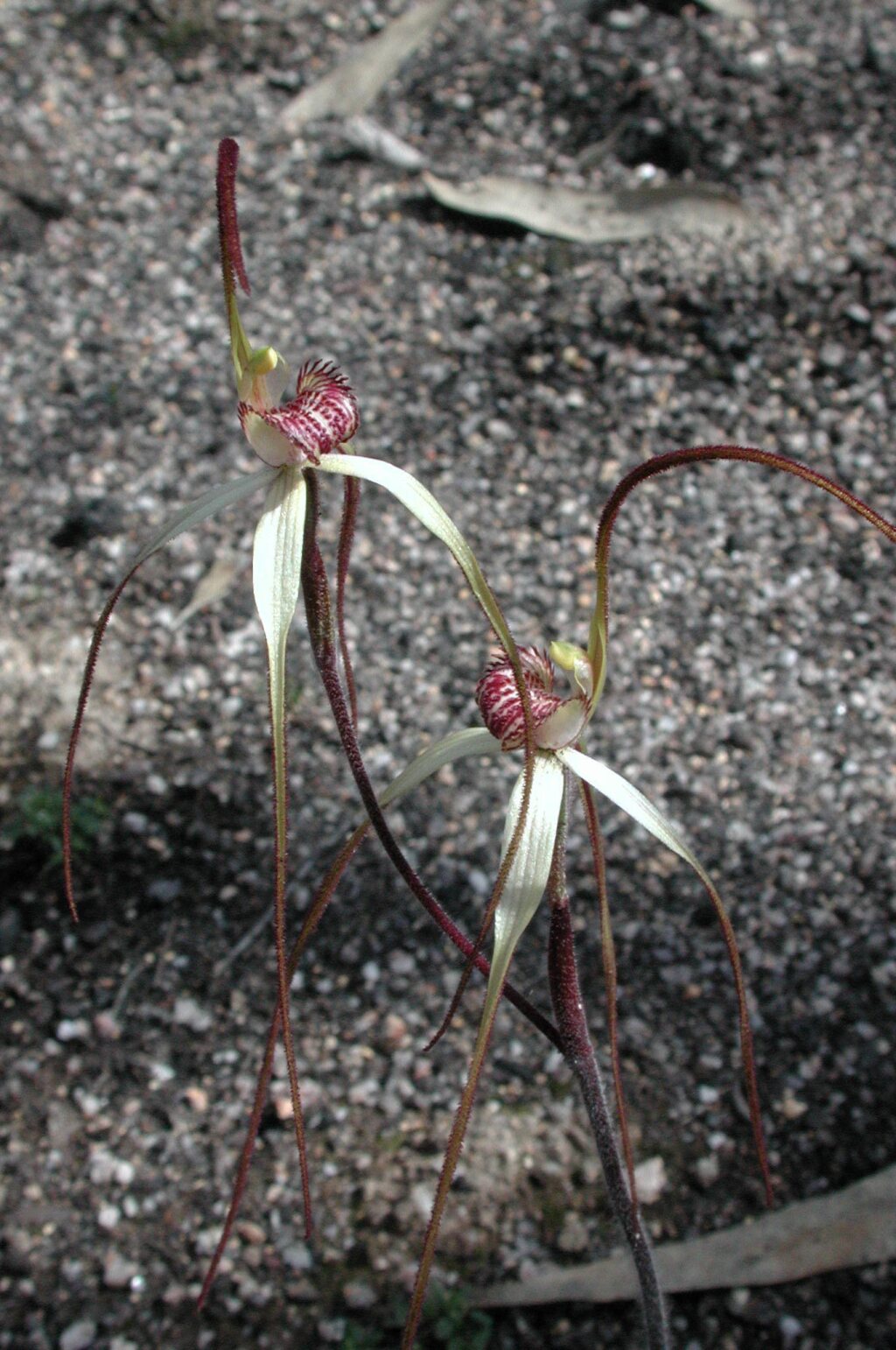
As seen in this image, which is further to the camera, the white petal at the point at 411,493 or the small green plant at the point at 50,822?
the small green plant at the point at 50,822

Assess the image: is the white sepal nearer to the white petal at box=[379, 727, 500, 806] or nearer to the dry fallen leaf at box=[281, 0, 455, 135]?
the white petal at box=[379, 727, 500, 806]

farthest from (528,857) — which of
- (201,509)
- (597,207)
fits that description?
(597,207)

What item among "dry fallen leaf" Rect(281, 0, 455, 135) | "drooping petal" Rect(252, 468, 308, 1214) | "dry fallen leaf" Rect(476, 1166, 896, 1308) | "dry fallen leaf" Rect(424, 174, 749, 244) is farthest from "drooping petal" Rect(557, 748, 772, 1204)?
"dry fallen leaf" Rect(281, 0, 455, 135)

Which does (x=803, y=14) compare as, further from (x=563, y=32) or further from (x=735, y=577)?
(x=735, y=577)

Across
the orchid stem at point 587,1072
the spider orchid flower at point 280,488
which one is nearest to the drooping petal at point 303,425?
the spider orchid flower at point 280,488

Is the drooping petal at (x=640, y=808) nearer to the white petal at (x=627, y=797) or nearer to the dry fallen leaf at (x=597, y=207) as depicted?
the white petal at (x=627, y=797)

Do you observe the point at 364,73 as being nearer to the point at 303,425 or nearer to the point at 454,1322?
the point at 303,425

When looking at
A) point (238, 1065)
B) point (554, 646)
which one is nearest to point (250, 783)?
point (238, 1065)
